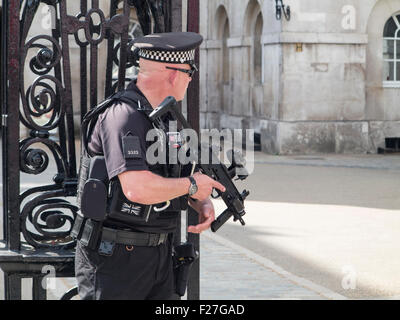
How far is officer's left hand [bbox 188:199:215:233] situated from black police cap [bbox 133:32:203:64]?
646 millimetres

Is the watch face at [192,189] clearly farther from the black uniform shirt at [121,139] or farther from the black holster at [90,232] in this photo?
the black holster at [90,232]

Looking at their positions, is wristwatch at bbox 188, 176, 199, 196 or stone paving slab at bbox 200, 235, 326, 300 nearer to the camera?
wristwatch at bbox 188, 176, 199, 196

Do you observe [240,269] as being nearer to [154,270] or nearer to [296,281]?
[296,281]

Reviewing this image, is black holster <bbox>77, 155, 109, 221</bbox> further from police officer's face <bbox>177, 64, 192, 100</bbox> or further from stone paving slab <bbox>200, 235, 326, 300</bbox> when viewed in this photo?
stone paving slab <bbox>200, 235, 326, 300</bbox>

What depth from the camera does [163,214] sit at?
4.12 metres

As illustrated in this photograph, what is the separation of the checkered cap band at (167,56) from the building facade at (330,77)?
50.1ft

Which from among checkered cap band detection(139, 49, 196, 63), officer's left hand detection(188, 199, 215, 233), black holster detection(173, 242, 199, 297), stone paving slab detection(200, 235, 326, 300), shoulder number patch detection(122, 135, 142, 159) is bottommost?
stone paving slab detection(200, 235, 326, 300)

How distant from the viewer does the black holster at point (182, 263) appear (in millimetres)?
4273

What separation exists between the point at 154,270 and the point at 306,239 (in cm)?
571

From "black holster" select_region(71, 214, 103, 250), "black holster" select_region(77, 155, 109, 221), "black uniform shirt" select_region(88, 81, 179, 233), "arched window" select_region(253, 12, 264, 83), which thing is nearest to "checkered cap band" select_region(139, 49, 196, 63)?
"black uniform shirt" select_region(88, 81, 179, 233)

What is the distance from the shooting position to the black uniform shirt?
151 inches

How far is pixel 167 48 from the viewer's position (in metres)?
4.04

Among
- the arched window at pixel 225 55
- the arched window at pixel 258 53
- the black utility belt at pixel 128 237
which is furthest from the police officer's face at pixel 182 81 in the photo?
the arched window at pixel 225 55

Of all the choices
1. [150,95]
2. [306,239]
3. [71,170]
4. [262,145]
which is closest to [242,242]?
[306,239]
